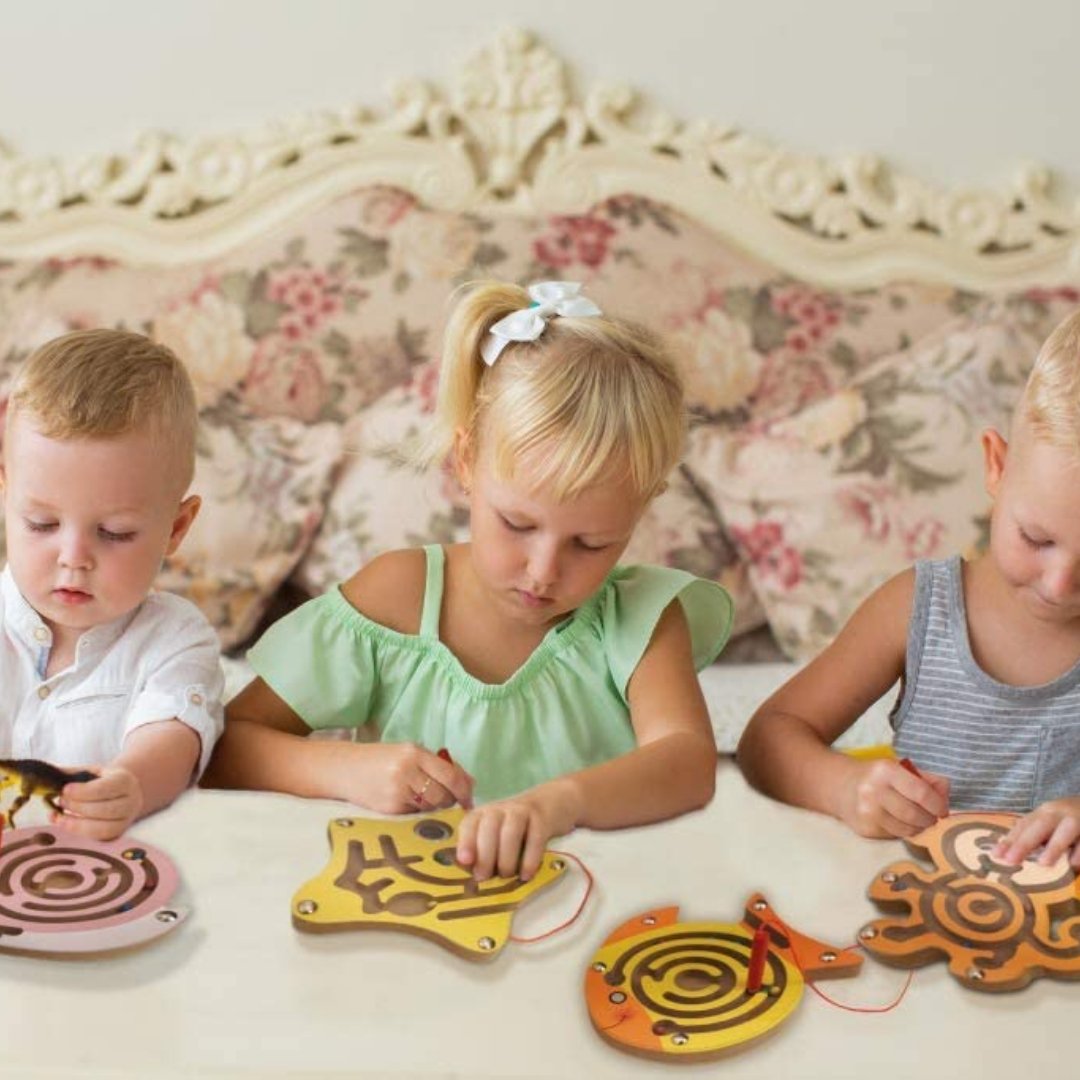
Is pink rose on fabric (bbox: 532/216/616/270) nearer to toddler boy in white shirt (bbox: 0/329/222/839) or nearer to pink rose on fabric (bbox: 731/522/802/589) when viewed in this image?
pink rose on fabric (bbox: 731/522/802/589)

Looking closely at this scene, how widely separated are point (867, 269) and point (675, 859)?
165cm

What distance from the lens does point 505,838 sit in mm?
1015

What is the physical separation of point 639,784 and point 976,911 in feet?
0.88

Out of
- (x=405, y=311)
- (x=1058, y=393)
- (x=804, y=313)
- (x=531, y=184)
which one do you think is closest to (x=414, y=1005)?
(x=1058, y=393)

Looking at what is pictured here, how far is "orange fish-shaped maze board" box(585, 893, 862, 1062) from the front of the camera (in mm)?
846

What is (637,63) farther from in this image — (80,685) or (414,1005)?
(414,1005)

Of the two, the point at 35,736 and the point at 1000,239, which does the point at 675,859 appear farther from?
the point at 1000,239

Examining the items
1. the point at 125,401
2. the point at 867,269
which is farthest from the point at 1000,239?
the point at 125,401

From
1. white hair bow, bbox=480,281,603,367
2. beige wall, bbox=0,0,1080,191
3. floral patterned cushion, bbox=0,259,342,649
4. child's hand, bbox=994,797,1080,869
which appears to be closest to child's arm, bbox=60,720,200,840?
white hair bow, bbox=480,281,603,367

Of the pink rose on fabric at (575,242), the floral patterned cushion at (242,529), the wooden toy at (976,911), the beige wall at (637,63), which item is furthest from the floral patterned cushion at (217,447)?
the wooden toy at (976,911)

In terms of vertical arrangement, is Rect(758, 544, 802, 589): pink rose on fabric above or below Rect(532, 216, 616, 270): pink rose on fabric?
below

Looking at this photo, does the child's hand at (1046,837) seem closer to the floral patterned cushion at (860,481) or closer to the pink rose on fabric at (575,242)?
the floral patterned cushion at (860,481)

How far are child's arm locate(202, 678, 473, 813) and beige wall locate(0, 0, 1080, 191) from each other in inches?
56.5

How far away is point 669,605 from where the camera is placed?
55.0 inches
